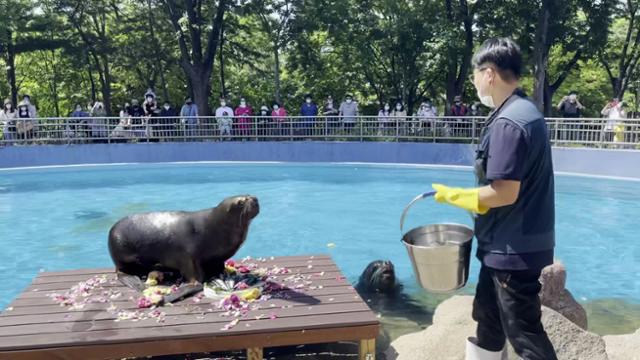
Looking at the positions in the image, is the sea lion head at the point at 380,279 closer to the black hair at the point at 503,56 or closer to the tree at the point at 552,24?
the black hair at the point at 503,56

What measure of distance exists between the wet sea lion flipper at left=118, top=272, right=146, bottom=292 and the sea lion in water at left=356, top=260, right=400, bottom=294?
2616 mm

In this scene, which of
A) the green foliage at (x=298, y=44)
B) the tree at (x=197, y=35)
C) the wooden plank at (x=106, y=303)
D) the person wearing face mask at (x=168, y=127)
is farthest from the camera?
the green foliage at (x=298, y=44)

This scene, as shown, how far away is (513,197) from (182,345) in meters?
1.84

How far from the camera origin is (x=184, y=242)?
3812 millimetres

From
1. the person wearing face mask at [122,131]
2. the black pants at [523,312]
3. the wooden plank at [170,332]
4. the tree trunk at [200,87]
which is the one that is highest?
the tree trunk at [200,87]

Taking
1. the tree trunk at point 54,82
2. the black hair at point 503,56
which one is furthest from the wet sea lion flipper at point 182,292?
the tree trunk at point 54,82

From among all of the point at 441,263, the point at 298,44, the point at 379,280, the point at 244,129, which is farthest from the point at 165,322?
the point at 298,44

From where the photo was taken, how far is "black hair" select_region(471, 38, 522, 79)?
8.23ft

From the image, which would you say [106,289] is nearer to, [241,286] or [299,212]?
[241,286]

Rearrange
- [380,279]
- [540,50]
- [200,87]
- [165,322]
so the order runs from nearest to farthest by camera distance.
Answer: [165,322], [380,279], [540,50], [200,87]

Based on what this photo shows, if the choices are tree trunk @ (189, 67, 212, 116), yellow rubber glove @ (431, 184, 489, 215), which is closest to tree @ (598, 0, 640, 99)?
tree trunk @ (189, 67, 212, 116)

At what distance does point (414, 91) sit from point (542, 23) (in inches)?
259

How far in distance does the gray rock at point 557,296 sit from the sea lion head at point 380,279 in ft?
5.28

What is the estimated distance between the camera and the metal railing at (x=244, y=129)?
15.2m
